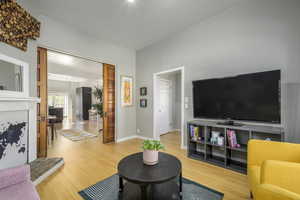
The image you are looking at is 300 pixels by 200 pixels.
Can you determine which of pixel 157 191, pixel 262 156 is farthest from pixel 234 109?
pixel 157 191

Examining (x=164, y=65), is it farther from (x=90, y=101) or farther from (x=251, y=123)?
(x=90, y=101)

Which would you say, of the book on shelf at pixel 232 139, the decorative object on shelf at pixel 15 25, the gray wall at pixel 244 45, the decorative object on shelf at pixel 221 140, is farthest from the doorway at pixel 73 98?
the book on shelf at pixel 232 139

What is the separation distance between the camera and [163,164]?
5.12ft

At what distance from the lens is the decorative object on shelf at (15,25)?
1656 mm

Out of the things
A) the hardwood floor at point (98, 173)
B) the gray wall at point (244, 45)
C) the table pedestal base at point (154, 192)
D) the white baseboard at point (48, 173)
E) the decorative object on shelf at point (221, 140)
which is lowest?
the hardwood floor at point (98, 173)

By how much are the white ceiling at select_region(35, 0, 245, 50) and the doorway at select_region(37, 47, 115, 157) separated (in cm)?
81

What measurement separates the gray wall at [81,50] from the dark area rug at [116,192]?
2004 millimetres

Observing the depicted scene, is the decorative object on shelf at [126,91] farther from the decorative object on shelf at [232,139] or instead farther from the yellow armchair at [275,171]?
the yellow armchair at [275,171]

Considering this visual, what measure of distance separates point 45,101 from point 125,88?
205cm

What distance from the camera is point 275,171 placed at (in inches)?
44.2

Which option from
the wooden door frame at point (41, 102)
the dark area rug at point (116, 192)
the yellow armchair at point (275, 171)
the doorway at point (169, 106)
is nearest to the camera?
the yellow armchair at point (275, 171)

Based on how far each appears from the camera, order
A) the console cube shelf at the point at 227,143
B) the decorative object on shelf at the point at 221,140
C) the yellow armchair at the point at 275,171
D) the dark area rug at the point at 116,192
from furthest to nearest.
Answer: the decorative object on shelf at the point at 221,140, the console cube shelf at the point at 227,143, the dark area rug at the point at 116,192, the yellow armchair at the point at 275,171

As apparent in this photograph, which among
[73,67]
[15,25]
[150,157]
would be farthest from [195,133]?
[73,67]

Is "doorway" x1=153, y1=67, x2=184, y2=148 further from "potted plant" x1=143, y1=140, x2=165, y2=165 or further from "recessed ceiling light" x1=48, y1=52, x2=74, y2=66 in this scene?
"recessed ceiling light" x1=48, y1=52, x2=74, y2=66
